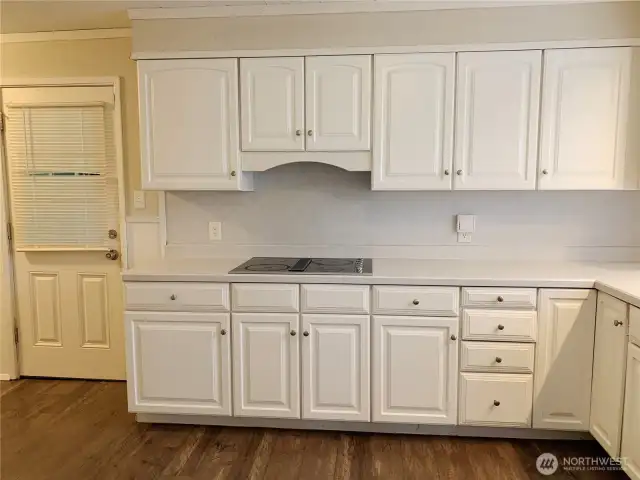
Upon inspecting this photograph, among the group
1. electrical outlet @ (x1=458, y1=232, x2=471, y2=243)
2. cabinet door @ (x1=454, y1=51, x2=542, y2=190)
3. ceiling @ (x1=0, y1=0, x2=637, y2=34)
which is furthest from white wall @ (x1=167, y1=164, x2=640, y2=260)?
ceiling @ (x1=0, y1=0, x2=637, y2=34)

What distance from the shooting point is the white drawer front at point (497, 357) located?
2373 millimetres

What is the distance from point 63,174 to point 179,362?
153 centimetres

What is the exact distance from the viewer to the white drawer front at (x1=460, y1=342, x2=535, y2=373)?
2.37m

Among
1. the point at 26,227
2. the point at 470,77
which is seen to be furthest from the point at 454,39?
the point at 26,227

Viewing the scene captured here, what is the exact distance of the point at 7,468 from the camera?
231cm

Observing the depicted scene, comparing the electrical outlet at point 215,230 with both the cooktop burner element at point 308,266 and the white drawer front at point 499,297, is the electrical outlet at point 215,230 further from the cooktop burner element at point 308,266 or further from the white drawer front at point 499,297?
the white drawer front at point 499,297

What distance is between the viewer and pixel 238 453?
2410 mm

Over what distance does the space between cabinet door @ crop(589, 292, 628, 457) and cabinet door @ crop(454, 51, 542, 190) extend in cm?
75

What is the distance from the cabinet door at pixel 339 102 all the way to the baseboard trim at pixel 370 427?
148 centimetres

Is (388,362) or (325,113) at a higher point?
(325,113)

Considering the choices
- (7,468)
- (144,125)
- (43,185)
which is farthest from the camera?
(43,185)

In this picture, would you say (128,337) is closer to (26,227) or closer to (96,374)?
(96,374)

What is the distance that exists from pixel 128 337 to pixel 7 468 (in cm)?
79

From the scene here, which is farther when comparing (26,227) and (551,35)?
(26,227)
